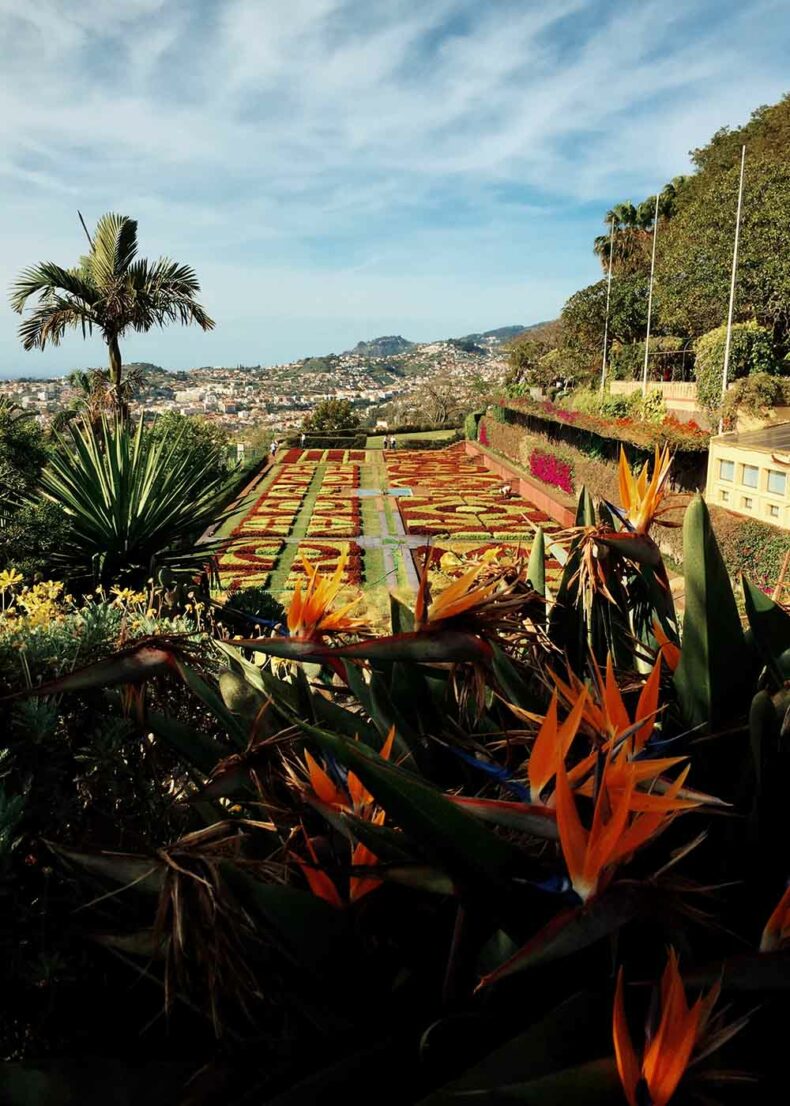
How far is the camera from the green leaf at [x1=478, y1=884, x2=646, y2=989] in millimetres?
862

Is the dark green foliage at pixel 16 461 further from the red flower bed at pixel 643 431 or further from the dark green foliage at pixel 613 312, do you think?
the dark green foliage at pixel 613 312

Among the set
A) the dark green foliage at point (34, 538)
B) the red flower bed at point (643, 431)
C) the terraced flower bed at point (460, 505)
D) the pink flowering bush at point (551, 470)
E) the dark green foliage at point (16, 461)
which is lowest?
the terraced flower bed at point (460, 505)

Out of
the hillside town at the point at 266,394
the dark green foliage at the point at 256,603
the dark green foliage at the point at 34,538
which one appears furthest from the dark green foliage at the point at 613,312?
the dark green foliage at the point at 34,538

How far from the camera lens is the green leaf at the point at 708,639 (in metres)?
1.57

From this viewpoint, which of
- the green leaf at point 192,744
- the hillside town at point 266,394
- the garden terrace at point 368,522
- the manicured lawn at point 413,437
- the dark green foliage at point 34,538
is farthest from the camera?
the hillside town at point 266,394

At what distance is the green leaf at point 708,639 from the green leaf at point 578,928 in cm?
75

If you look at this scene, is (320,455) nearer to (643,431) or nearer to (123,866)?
(643,431)

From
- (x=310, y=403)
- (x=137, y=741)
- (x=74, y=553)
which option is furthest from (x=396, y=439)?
(x=310, y=403)

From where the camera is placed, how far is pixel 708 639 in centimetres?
159

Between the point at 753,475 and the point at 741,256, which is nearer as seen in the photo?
the point at 753,475

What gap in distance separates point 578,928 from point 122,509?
19.1ft

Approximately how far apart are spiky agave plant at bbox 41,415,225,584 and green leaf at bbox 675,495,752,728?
16.3ft

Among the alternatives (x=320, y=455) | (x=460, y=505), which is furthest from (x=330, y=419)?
(x=460, y=505)

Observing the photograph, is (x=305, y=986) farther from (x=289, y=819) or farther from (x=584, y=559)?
(x=584, y=559)
